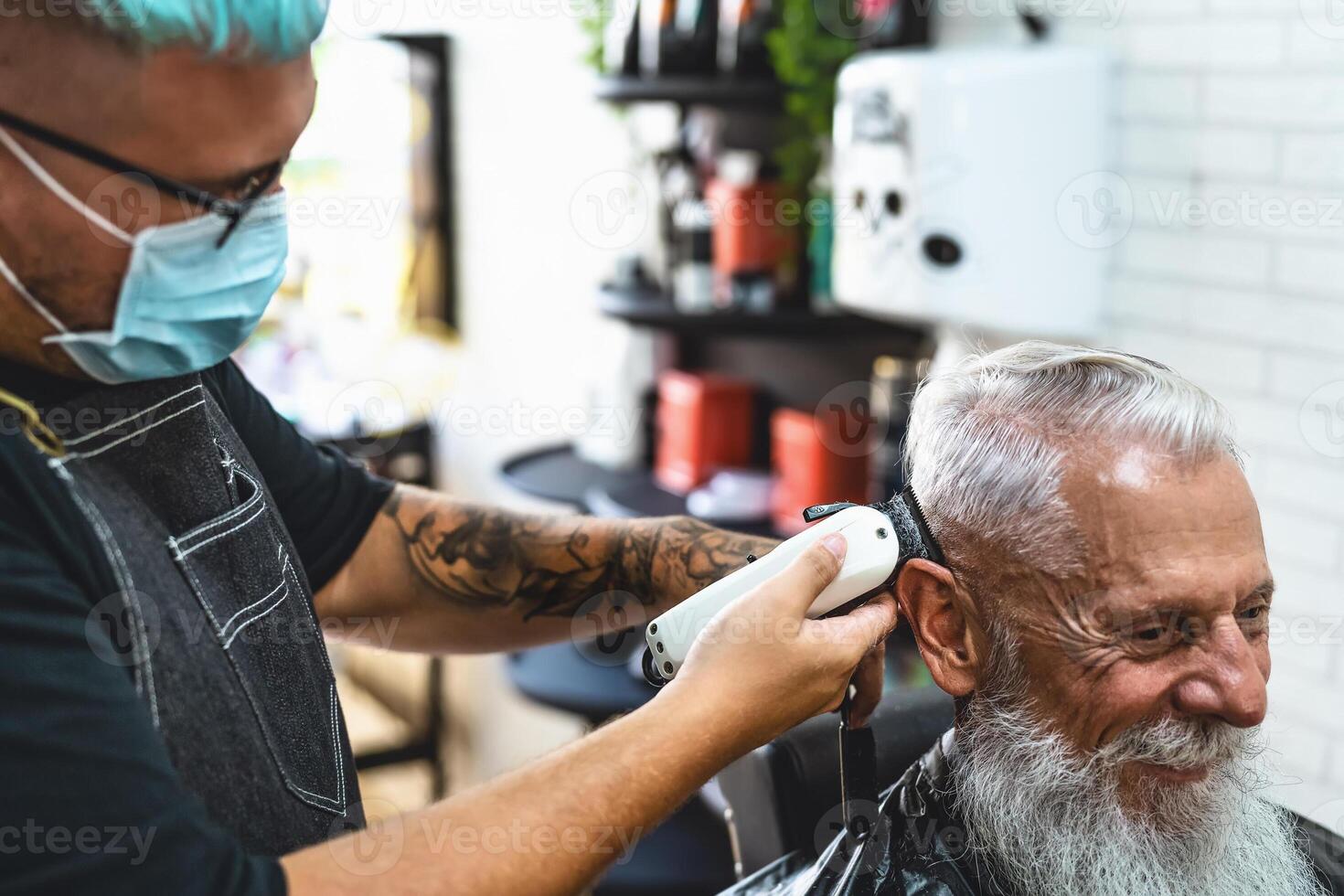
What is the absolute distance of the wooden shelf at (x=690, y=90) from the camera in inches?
108

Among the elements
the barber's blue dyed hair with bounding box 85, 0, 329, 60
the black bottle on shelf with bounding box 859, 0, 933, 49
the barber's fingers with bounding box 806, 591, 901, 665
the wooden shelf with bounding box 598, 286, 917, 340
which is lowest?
the barber's fingers with bounding box 806, 591, 901, 665

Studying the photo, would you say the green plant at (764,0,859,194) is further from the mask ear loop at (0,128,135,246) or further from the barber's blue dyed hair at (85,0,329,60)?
the mask ear loop at (0,128,135,246)

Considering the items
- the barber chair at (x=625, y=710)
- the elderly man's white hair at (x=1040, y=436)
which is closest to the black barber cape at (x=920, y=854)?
the elderly man's white hair at (x=1040, y=436)

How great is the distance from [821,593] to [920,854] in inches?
16.1

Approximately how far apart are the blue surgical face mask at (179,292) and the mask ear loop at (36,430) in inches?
2.2

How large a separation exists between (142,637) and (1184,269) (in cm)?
190

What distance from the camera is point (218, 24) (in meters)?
0.95

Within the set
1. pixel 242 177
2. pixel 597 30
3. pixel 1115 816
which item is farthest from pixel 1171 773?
pixel 597 30

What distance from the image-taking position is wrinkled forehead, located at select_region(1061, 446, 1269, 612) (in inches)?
47.6

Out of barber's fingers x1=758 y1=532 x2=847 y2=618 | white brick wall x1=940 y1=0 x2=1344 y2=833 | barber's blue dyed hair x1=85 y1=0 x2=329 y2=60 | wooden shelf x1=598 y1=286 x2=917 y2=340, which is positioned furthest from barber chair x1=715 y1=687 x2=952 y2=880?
wooden shelf x1=598 y1=286 x2=917 y2=340

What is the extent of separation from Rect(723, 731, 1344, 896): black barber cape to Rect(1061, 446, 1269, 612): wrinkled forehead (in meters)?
0.32

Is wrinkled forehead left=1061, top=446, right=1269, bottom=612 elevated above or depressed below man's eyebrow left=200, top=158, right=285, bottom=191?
below

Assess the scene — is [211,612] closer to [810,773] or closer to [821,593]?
[821,593]

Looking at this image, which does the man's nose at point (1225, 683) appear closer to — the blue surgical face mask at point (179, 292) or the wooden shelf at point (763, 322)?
the blue surgical face mask at point (179, 292)
